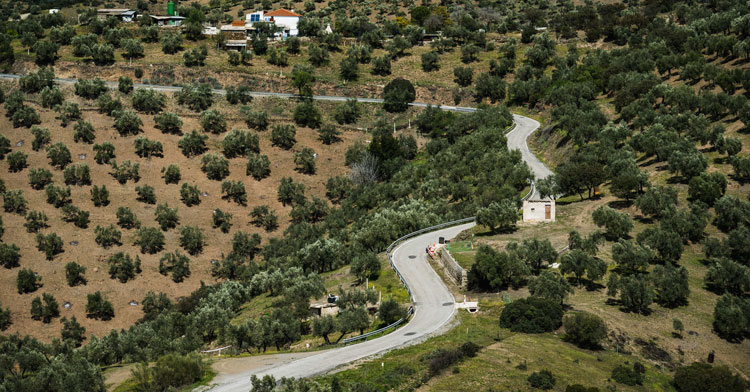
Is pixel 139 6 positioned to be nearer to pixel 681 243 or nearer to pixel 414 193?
pixel 414 193

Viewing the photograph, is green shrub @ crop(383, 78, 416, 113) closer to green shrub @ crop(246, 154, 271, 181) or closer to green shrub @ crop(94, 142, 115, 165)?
green shrub @ crop(246, 154, 271, 181)

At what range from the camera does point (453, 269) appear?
195 feet

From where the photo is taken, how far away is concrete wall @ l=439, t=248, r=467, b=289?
57562 mm

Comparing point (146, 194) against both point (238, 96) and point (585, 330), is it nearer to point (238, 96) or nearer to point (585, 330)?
point (238, 96)

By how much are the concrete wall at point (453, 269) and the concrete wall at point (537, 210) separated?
11.0m

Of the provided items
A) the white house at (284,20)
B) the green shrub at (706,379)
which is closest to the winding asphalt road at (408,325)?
the green shrub at (706,379)

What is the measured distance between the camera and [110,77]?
117m

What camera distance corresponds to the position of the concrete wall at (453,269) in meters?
57.6

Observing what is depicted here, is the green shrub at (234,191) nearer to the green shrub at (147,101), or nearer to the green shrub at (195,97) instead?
the green shrub at (195,97)

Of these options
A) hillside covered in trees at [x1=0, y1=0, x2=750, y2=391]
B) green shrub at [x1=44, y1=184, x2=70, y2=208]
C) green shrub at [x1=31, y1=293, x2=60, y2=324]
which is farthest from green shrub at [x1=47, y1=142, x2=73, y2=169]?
green shrub at [x1=31, y1=293, x2=60, y2=324]

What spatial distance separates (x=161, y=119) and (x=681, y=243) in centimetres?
7254

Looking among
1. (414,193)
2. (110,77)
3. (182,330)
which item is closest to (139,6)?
(110,77)

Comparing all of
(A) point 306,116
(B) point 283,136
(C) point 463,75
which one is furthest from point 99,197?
(C) point 463,75

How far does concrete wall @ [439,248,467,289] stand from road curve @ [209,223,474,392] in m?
1.19
